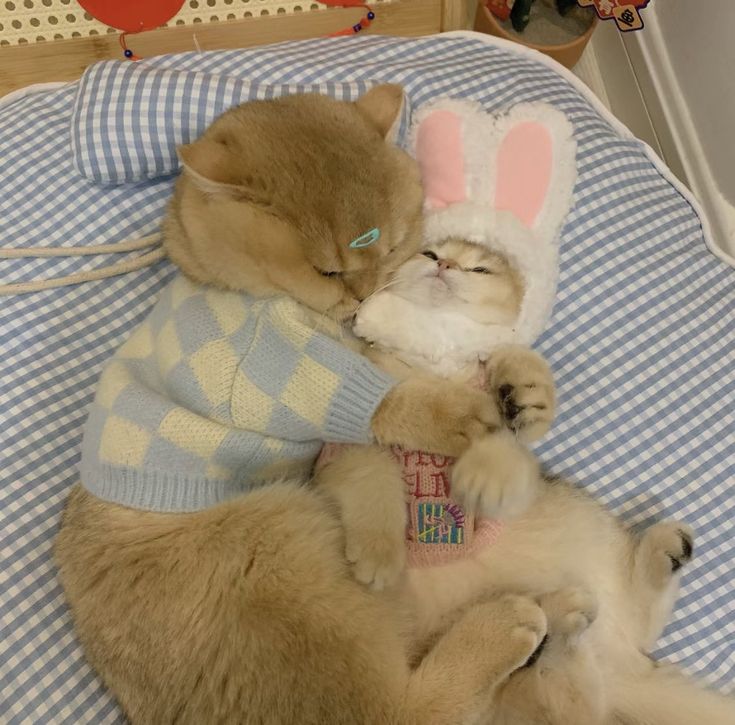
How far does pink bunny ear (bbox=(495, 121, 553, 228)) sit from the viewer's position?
4.50 ft

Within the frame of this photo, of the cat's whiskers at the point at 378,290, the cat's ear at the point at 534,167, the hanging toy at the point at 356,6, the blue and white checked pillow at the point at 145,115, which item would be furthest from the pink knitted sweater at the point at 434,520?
the hanging toy at the point at 356,6

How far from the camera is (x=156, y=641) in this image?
1170 mm


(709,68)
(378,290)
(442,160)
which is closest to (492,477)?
(378,290)

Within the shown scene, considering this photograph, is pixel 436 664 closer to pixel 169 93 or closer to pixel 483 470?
pixel 483 470

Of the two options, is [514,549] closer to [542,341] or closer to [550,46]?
[542,341]

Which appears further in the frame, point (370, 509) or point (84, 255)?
point (84, 255)

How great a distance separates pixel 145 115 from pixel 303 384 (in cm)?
85

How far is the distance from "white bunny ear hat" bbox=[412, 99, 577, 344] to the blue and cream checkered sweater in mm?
345

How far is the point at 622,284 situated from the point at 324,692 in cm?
109

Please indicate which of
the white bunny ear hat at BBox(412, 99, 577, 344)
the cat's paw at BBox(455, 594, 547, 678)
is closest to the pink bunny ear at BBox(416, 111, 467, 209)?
the white bunny ear hat at BBox(412, 99, 577, 344)

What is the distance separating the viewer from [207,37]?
2.42 meters

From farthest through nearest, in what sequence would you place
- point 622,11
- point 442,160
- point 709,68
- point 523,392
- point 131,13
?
point 131,13
point 709,68
point 622,11
point 442,160
point 523,392

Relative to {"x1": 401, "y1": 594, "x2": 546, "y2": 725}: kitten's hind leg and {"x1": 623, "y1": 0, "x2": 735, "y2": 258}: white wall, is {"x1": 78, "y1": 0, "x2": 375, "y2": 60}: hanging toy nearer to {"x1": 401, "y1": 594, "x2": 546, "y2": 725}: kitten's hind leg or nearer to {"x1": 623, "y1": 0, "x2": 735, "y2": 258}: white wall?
{"x1": 623, "y1": 0, "x2": 735, "y2": 258}: white wall

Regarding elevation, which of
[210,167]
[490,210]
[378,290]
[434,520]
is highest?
[210,167]
